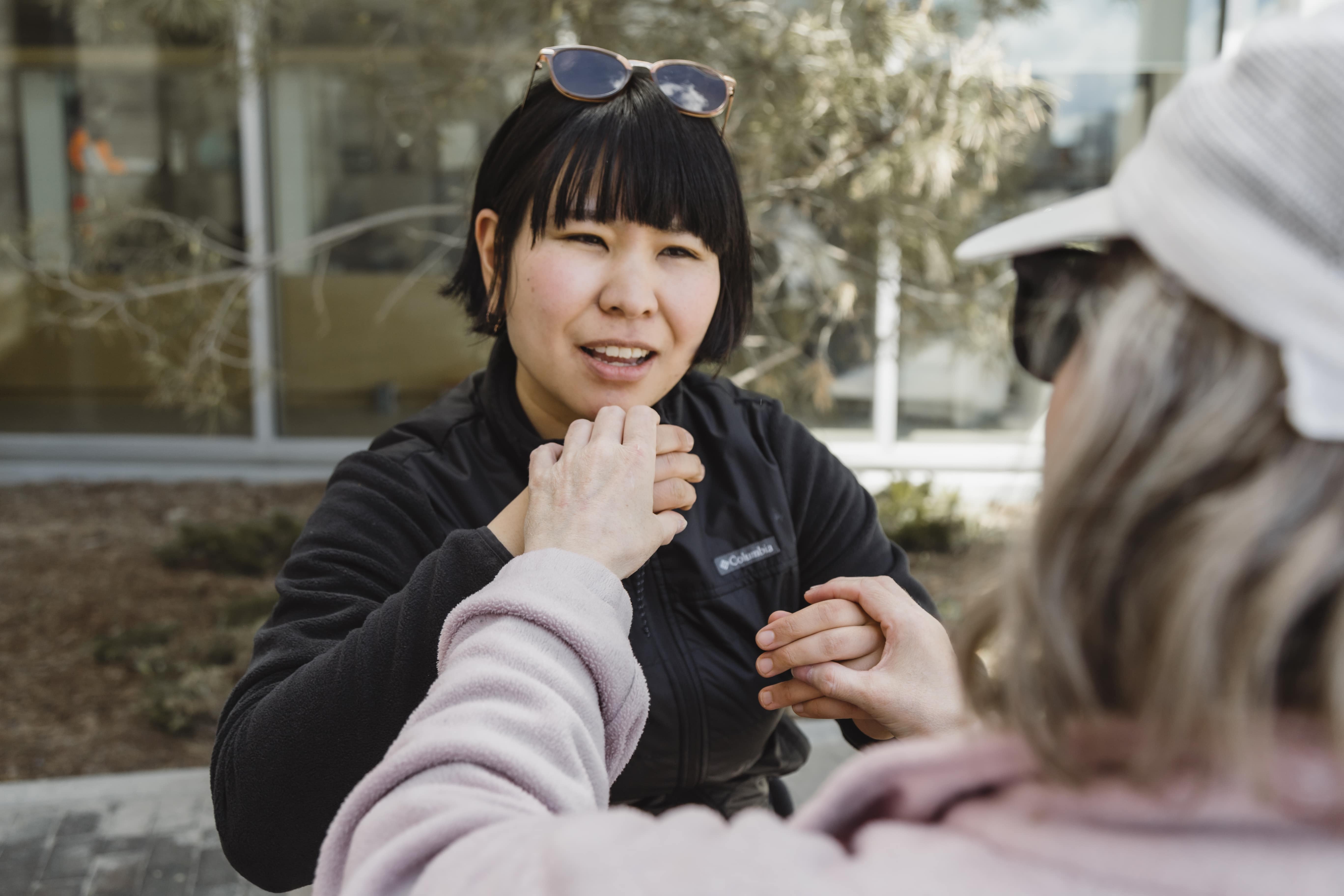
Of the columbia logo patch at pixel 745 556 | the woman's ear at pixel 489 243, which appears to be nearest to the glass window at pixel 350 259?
the woman's ear at pixel 489 243

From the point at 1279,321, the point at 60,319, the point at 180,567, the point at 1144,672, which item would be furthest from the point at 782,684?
the point at 180,567

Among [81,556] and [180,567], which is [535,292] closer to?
[180,567]

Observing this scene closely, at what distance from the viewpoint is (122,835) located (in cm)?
308

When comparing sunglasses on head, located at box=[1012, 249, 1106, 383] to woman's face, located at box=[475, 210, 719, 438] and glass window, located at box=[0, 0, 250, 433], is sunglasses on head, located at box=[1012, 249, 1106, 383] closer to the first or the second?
woman's face, located at box=[475, 210, 719, 438]

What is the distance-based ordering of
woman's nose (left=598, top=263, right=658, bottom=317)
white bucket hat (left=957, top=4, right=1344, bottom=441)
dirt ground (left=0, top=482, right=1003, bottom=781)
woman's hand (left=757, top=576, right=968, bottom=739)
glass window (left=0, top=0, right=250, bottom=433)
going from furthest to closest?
glass window (left=0, top=0, right=250, bottom=433) < dirt ground (left=0, top=482, right=1003, bottom=781) < woman's nose (left=598, top=263, right=658, bottom=317) < woman's hand (left=757, top=576, right=968, bottom=739) < white bucket hat (left=957, top=4, right=1344, bottom=441)

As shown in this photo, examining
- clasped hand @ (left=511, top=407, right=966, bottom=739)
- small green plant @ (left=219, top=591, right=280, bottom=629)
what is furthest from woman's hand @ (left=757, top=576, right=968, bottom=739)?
small green plant @ (left=219, top=591, right=280, bottom=629)

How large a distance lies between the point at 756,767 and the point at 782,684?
0.35m

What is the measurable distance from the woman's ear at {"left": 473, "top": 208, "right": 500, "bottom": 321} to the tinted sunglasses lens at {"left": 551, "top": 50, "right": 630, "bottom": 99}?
0.75ft

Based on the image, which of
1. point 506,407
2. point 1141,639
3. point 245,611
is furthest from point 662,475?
point 245,611

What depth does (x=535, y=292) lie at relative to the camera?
1569 mm

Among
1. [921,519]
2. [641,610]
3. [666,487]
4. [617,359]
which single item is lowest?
[921,519]

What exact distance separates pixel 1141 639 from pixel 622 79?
1164 mm

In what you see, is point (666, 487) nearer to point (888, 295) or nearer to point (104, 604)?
point (888, 295)

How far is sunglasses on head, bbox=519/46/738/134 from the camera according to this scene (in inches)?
62.1
